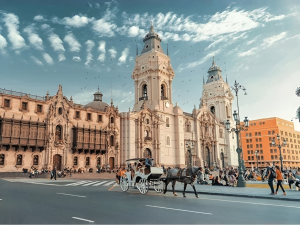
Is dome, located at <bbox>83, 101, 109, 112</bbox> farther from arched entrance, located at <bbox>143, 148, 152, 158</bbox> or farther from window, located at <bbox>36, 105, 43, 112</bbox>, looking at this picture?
window, located at <bbox>36, 105, 43, 112</bbox>

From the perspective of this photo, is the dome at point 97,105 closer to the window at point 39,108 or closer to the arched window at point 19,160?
the window at point 39,108

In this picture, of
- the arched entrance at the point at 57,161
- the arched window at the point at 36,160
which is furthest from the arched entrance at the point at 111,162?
the arched window at the point at 36,160

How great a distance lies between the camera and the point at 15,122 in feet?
118

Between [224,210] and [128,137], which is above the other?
[128,137]

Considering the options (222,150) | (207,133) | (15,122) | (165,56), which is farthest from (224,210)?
(222,150)

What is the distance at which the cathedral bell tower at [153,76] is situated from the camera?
5781cm

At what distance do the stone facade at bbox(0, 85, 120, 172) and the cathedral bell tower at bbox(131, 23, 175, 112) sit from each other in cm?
1112

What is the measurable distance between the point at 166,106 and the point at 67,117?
924 inches

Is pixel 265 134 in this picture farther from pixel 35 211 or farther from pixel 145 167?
pixel 35 211

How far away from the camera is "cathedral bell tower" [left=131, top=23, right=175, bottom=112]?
57.8 metres

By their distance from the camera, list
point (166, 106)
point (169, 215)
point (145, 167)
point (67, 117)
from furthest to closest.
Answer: point (166, 106) → point (67, 117) → point (145, 167) → point (169, 215)

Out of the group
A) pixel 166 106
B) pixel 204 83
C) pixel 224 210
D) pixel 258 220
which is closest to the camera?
pixel 258 220

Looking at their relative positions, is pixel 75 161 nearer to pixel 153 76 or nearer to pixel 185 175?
pixel 153 76

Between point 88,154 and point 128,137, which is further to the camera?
point 128,137
